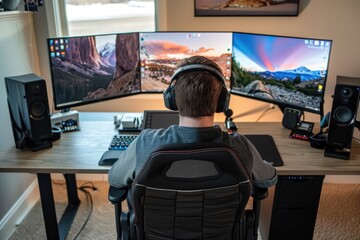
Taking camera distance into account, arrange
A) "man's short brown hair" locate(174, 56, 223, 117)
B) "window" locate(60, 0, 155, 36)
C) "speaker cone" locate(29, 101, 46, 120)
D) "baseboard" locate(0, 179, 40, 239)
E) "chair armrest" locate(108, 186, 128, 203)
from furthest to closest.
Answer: "window" locate(60, 0, 155, 36), "baseboard" locate(0, 179, 40, 239), "speaker cone" locate(29, 101, 46, 120), "chair armrest" locate(108, 186, 128, 203), "man's short brown hair" locate(174, 56, 223, 117)

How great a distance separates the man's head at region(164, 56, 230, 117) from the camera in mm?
1186

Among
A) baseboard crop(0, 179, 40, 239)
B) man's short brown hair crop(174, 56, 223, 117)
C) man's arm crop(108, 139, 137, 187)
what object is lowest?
baseboard crop(0, 179, 40, 239)

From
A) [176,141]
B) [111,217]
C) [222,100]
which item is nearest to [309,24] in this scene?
[222,100]

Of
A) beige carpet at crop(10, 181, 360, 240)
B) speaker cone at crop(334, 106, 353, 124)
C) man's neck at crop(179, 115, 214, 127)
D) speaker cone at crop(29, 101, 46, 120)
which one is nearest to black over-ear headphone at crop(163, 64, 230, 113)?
man's neck at crop(179, 115, 214, 127)

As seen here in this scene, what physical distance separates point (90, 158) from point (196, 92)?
2.61 ft

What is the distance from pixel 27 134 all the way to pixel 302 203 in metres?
1.45

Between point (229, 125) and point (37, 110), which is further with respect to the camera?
point (229, 125)

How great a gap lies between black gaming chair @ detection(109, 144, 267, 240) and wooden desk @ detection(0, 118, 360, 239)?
480 mm

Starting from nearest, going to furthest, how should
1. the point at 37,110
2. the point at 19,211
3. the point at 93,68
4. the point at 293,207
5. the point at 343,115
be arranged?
the point at 343,115 < the point at 37,110 < the point at 293,207 < the point at 93,68 < the point at 19,211

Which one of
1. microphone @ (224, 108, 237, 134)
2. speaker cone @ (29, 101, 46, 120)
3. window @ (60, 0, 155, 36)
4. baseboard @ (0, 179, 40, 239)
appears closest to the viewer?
speaker cone @ (29, 101, 46, 120)

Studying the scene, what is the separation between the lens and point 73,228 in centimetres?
236

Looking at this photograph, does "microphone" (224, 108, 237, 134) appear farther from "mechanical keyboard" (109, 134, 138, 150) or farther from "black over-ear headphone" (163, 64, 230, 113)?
"black over-ear headphone" (163, 64, 230, 113)

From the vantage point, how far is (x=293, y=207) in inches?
74.7

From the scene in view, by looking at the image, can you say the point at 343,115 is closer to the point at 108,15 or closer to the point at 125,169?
the point at 125,169
